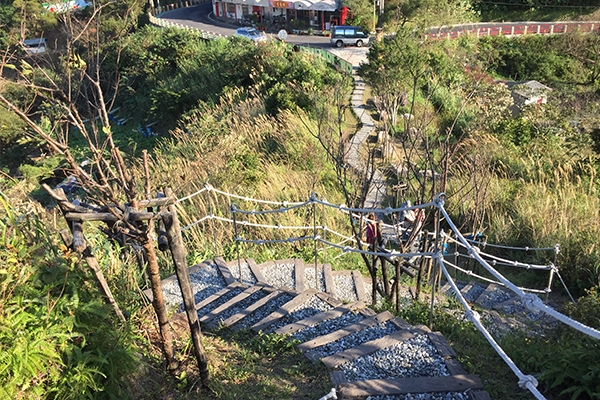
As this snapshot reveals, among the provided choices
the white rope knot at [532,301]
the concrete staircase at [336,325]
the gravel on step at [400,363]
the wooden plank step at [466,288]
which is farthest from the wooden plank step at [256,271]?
the white rope knot at [532,301]

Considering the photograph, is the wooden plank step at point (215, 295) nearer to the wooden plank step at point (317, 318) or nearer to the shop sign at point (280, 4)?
the wooden plank step at point (317, 318)

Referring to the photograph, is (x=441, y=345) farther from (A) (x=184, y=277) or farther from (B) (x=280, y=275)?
(B) (x=280, y=275)

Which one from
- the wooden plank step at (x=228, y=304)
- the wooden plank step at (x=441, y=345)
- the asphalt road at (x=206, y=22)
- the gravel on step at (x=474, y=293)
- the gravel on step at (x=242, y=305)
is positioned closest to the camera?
the wooden plank step at (x=441, y=345)

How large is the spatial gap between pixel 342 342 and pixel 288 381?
60cm

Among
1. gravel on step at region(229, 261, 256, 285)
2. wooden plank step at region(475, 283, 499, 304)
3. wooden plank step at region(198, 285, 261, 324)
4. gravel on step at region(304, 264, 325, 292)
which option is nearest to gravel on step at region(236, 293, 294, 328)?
wooden plank step at region(198, 285, 261, 324)

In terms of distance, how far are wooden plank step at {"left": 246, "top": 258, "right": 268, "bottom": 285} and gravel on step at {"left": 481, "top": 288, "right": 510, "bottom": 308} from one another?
2.85 m

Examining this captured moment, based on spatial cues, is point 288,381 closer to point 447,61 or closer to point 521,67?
point 447,61

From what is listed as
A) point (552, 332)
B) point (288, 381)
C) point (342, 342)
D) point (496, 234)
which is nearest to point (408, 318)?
point (342, 342)

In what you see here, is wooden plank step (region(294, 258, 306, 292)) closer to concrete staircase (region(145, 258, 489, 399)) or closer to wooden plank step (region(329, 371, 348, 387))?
concrete staircase (region(145, 258, 489, 399))

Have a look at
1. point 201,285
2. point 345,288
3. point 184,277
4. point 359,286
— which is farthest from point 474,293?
point 184,277

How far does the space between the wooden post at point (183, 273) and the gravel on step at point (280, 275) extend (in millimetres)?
1985

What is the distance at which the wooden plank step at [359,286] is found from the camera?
5074 mm

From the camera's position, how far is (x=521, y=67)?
2109 cm

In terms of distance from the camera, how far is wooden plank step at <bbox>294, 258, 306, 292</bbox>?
507cm
